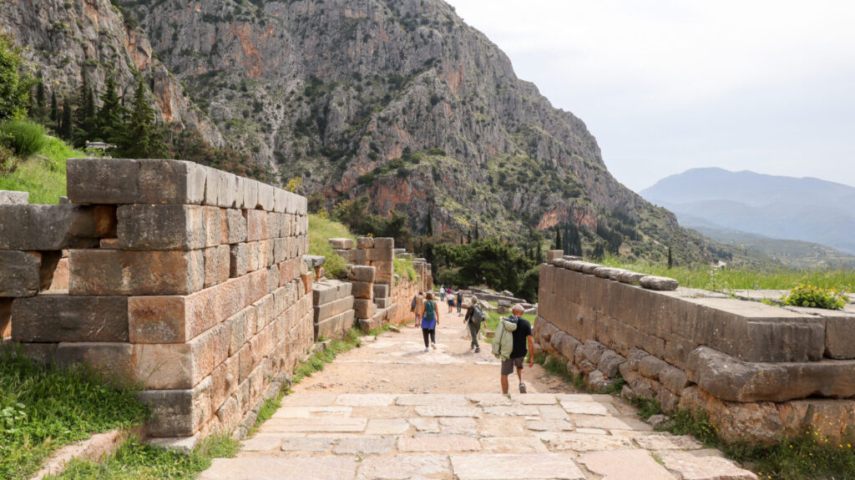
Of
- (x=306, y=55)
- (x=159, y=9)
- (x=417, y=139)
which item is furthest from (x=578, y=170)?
(x=159, y=9)

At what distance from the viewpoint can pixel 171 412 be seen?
4.29m

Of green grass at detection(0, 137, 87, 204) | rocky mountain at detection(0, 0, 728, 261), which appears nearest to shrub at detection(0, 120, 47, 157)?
green grass at detection(0, 137, 87, 204)

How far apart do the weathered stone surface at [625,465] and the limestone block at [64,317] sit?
4382 millimetres

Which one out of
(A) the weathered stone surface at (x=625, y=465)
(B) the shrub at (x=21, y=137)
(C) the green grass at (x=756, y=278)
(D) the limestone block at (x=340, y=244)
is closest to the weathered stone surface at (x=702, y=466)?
(A) the weathered stone surface at (x=625, y=465)

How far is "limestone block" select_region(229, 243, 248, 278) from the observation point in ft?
18.2

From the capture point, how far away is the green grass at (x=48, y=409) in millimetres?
3281

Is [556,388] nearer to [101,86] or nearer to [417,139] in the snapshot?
[101,86]

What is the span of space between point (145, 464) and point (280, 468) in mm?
1057

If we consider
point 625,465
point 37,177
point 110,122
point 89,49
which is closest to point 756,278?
point 625,465

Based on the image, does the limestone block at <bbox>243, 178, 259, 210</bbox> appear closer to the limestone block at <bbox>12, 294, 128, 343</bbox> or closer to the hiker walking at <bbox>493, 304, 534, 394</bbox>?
the limestone block at <bbox>12, 294, 128, 343</bbox>

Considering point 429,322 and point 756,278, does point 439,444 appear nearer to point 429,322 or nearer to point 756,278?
point 756,278

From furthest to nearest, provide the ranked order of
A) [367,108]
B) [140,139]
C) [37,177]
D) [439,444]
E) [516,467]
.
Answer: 1. [367,108]
2. [140,139]
3. [37,177]
4. [439,444]
5. [516,467]

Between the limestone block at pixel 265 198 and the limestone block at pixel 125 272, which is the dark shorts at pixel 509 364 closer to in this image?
the limestone block at pixel 265 198

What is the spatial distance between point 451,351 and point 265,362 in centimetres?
770
